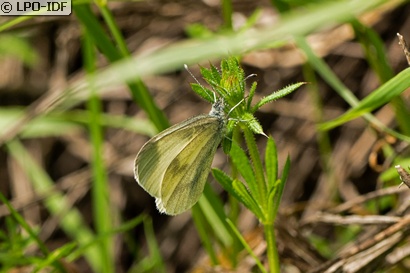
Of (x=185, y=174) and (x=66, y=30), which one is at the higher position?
(x=66, y=30)

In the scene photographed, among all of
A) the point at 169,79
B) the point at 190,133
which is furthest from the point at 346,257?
the point at 169,79

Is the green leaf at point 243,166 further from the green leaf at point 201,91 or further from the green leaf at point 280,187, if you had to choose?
the green leaf at point 201,91

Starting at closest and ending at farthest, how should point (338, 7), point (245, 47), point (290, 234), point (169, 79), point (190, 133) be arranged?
point (190, 133) → point (338, 7) → point (290, 234) → point (245, 47) → point (169, 79)

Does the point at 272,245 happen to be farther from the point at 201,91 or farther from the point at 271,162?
the point at 201,91

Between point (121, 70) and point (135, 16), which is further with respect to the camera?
point (135, 16)

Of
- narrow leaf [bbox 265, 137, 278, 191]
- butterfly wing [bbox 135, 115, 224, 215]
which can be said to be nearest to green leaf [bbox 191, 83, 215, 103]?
butterfly wing [bbox 135, 115, 224, 215]

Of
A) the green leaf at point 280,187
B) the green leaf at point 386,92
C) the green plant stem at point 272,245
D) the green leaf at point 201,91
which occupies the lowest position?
the green plant stem at point 272,245

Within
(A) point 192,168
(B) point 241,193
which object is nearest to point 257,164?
(B) point 241,193

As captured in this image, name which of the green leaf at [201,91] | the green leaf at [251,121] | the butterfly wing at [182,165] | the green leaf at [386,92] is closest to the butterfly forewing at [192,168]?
the butterfly wing at [182,165]

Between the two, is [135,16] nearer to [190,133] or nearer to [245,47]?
[245,47]
